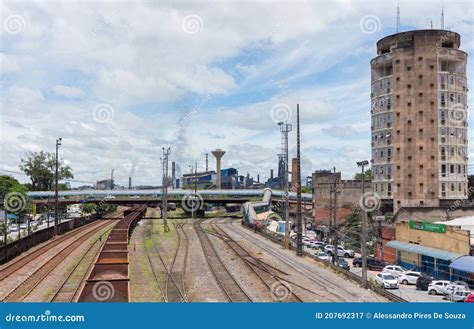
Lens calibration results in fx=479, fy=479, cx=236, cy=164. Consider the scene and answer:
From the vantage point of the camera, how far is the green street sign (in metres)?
42.3

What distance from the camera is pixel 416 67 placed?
6875 cm

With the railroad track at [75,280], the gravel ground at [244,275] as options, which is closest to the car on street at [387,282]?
the gravel ground at [244,275]

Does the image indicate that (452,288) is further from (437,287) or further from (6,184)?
(6,184)

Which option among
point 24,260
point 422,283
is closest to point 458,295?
point 422,283

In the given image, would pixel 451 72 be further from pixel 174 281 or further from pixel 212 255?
pixel 174 281

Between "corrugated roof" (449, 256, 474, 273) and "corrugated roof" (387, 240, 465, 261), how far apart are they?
0.93 meters

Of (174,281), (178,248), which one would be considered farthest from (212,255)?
(174,281)

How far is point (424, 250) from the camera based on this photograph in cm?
4362

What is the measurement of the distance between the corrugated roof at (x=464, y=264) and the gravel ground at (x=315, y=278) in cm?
1117

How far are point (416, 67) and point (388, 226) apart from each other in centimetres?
2684

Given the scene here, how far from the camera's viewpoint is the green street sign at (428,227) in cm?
4231

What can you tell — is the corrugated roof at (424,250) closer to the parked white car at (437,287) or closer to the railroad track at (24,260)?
the parked white car at (437,287)

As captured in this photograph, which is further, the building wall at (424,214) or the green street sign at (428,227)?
the building wall at (424,214)

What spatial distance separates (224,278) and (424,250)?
22.9 metres
